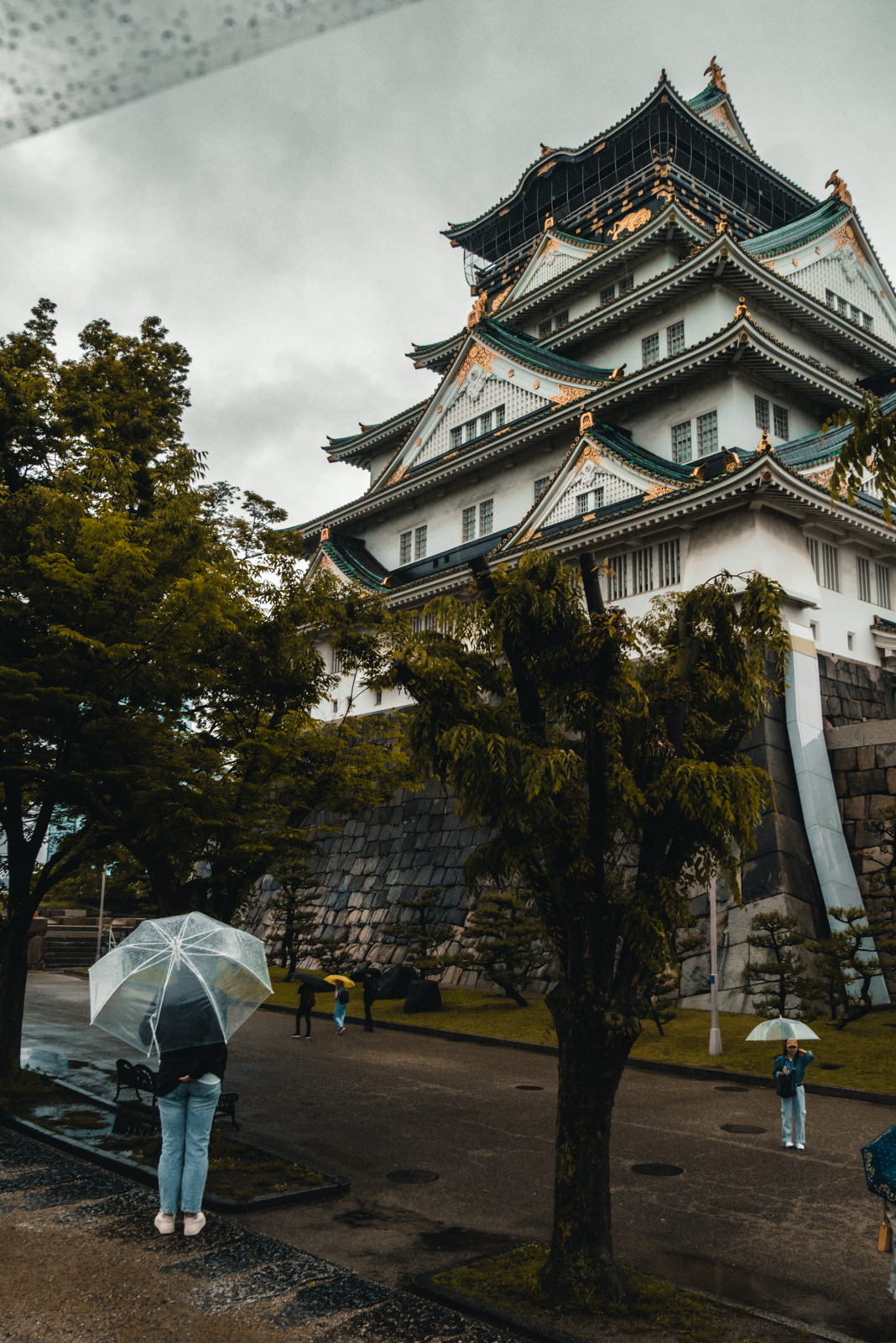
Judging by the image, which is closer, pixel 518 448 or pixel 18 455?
pixel 18 455

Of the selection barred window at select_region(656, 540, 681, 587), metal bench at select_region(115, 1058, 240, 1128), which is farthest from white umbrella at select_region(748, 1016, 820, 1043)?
barred window at select_region(656, 540, 681, 587)

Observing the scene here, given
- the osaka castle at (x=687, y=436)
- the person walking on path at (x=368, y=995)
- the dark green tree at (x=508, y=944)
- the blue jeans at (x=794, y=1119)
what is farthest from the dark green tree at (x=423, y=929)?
the blue jeans at (x=794, y=1119)

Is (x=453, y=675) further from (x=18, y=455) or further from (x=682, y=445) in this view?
(x=682, y=445)

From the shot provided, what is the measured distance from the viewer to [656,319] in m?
31.0

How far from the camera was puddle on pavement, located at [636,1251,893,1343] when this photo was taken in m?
6.27

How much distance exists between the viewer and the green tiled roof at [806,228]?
31.8 meters

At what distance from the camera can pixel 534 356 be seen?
3191 cm

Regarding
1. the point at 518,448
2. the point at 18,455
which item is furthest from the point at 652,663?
the point at 518,448

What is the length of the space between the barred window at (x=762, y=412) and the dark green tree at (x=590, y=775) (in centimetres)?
2181

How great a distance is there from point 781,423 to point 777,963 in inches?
672

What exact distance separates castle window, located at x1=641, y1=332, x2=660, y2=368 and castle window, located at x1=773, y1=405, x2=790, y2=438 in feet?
15.9

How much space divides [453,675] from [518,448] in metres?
25.5

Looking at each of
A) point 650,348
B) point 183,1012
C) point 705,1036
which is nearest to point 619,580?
point 650,348

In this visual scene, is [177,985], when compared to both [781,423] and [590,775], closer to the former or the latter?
[590,775]
